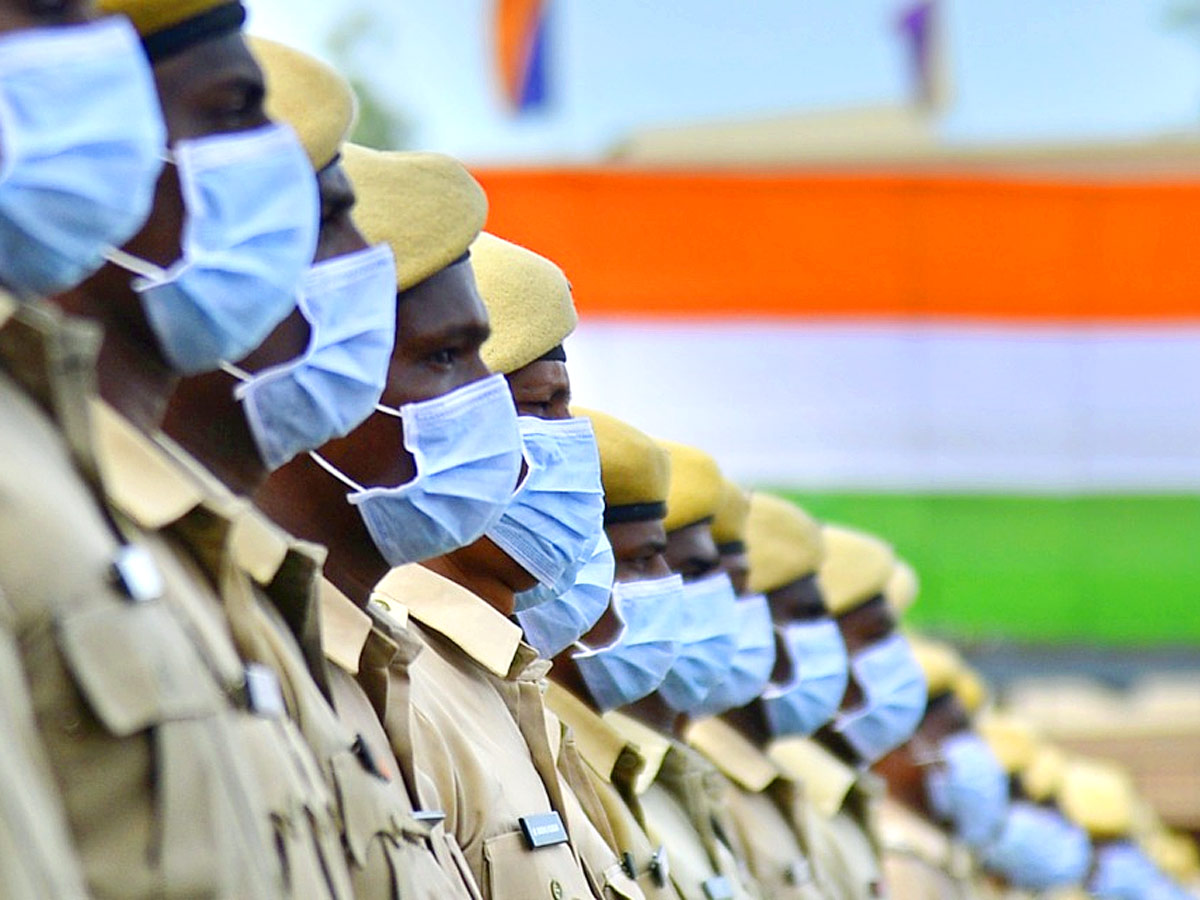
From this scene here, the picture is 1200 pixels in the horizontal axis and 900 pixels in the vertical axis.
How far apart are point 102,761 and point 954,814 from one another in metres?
8.78

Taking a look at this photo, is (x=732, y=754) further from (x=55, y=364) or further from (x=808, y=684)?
(x=55, y=364)

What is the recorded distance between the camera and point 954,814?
11.2 metres

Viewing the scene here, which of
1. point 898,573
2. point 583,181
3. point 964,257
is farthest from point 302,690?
point 964,257

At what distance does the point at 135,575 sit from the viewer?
274 centimetres

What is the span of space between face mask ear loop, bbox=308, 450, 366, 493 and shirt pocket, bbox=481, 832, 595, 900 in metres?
0.63

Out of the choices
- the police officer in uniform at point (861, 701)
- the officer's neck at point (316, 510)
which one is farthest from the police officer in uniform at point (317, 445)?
the police officer in uniform at point (861, 701)

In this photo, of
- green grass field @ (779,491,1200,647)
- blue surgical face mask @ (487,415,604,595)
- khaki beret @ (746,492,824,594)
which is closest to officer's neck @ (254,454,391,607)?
blue surgical face mask @ (487,415,604,595)

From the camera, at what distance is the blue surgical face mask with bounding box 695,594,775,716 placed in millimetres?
7449

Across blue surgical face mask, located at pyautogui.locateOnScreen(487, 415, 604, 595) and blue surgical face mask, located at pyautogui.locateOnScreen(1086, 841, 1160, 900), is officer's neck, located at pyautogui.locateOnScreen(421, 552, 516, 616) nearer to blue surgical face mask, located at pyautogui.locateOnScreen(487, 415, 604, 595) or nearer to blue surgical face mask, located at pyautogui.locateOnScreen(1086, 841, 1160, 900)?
blue surgical face mask, located at pyautogui.locateOnScreen(487, 415, 604, 595)

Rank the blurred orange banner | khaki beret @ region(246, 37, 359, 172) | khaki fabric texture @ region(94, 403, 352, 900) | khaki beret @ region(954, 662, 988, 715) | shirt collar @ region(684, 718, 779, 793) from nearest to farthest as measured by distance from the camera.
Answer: khaki fabric texture @ region(94, 403, 352, 900), khaki beret @ region(246, 37, 359, 172), shirt collar @ region(684, 718, 779, 793), khaki beret @ region(954, 662, 988, 715), the blurred orange banner

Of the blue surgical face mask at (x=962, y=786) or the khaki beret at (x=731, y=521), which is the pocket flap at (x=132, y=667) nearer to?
the khaki beret at (x=731, y=521)

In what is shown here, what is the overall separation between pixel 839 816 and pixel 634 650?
326cm

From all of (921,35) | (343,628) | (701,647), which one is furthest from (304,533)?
(921,35)

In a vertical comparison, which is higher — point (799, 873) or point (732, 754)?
point (732, 754)
